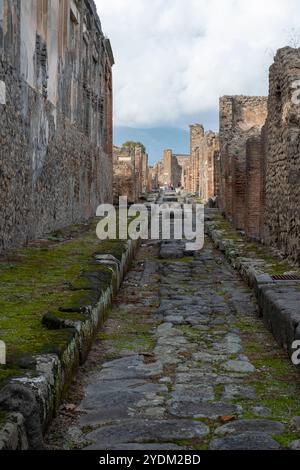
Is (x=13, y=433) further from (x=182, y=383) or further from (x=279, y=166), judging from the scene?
(x=279, y=166)

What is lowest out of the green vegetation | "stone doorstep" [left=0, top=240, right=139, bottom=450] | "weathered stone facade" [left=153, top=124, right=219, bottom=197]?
"stone doorstep" [left=0, top=240, right=139, bottom=450]

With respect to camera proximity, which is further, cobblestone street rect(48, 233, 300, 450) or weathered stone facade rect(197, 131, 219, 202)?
weathered stone facade rect(197, 131, 219, 202)

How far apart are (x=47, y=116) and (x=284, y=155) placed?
444 cm

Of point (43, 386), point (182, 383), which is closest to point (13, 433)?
point (43, 386)

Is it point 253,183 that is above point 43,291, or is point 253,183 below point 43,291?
above

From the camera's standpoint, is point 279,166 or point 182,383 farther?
point 279,166

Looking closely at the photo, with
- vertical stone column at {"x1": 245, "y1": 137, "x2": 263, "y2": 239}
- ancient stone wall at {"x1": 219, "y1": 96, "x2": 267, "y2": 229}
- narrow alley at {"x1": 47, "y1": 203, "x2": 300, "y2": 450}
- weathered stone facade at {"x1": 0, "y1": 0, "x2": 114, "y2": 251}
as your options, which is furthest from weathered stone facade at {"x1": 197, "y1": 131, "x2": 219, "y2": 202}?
narrow alley at {"x1": 47, "y1": 203, "x2": 300, "y2": 450}

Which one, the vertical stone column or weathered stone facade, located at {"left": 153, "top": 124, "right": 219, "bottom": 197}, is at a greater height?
weathered stone facade, located at {"left": 153, "top": 124, "right": 219, "bottom": 197}

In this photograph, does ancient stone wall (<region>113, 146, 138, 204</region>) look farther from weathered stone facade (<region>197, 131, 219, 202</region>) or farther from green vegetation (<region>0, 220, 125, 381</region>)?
green vegetation (<region>0, 220, 125, 381</region>)

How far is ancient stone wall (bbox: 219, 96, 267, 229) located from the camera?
1596cm

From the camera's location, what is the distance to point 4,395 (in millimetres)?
2752

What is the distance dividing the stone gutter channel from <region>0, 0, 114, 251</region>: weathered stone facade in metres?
3.30

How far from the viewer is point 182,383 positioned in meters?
4.11

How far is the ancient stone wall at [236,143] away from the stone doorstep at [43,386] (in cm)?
1136
